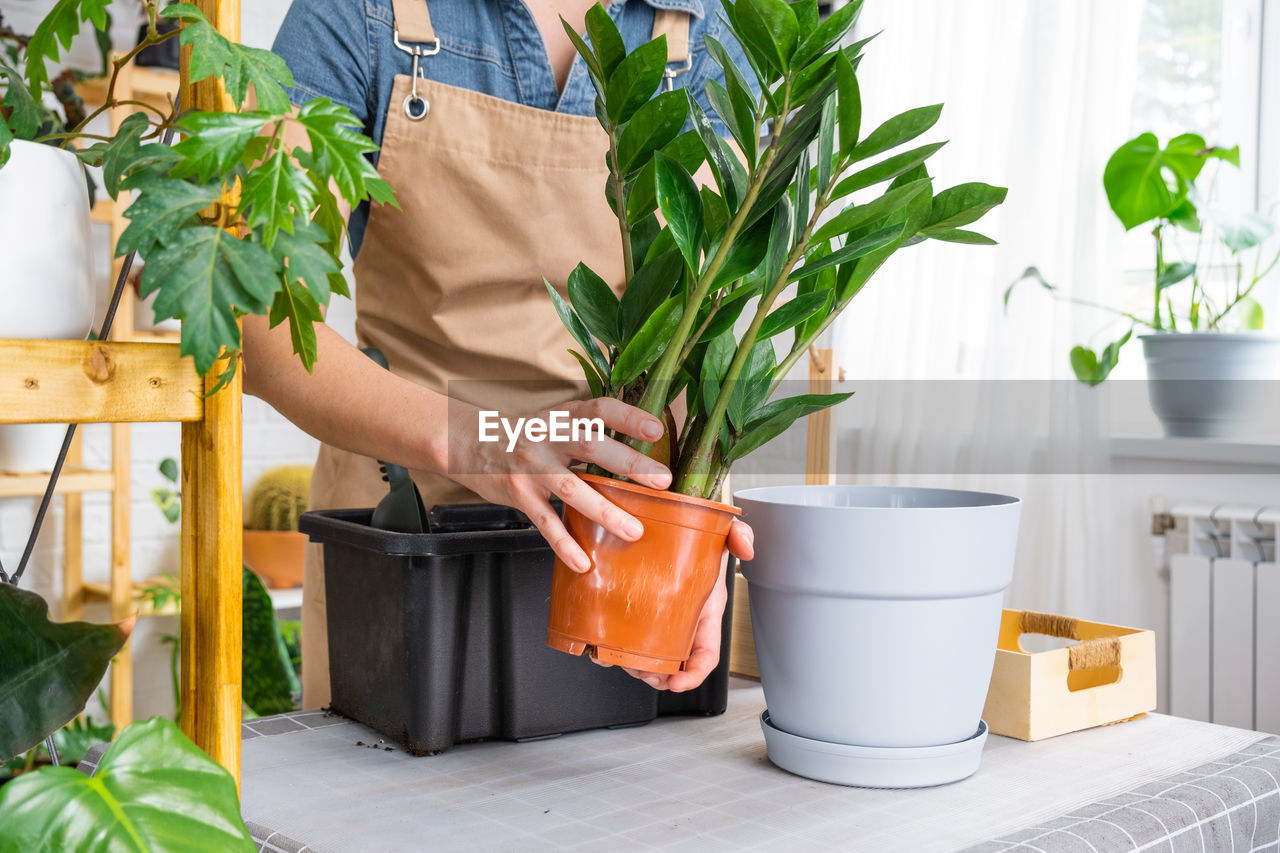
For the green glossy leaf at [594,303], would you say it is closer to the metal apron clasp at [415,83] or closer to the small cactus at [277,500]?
the metal apron clasp at [415,83]

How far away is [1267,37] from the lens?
6.26ft

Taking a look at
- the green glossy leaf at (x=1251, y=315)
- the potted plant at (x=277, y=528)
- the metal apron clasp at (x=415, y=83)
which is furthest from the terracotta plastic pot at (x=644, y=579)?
the potted plant at (x=277, y=528)

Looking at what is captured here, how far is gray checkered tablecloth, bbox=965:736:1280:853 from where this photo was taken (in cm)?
59

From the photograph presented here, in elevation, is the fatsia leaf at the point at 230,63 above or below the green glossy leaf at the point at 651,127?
below

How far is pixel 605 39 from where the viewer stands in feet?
2.16

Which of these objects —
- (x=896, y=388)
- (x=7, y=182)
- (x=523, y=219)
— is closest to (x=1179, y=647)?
(x=896, y=388)

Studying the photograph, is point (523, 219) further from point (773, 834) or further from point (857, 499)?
point (773, 834)

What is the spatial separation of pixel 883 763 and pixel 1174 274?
4.55 ft

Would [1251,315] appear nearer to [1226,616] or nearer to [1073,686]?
[1226,616]

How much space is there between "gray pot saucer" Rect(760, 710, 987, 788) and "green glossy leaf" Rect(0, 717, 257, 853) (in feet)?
1.29

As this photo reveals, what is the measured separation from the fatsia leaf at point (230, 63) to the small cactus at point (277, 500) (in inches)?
80.3

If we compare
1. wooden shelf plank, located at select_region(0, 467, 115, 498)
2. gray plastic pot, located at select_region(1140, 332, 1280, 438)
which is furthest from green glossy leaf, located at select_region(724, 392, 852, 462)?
wooden shelf plank, located at select_region(0, 467, 115, 498)

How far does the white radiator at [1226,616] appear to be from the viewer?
1.74 metres

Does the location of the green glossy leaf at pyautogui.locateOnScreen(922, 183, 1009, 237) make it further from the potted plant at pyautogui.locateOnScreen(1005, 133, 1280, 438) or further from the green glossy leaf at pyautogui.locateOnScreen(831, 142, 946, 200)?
the potted plant at pyautogui.locateOnScreen(1005, 133, 1280, 438)
